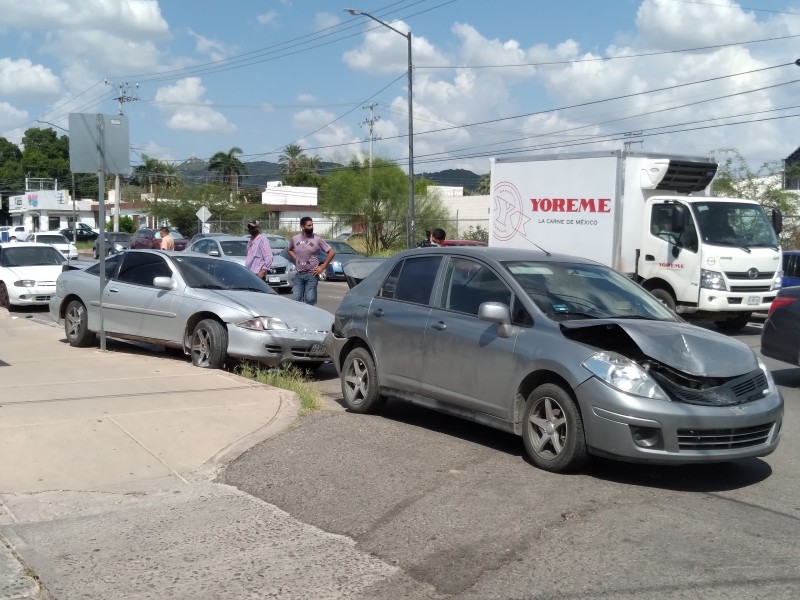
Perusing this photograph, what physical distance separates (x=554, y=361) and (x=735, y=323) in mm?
11607

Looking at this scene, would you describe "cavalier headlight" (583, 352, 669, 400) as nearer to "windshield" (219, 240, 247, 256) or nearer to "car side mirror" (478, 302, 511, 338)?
"car side mirror" (478, 302, 511, 338)

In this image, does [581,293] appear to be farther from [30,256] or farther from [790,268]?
[30,256]

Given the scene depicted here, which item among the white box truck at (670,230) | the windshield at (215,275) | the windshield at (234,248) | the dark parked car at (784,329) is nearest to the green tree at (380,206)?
the windshield at (234,248)

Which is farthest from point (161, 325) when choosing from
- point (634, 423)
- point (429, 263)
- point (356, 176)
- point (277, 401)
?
point (356, 176)

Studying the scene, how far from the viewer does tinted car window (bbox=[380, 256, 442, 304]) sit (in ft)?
27.0

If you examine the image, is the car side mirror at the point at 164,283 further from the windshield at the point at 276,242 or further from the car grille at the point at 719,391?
the windshield at the point at 276,242

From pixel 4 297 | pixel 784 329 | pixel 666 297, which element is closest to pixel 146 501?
pixel 784 329

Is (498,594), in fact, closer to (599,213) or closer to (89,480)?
(89,480)

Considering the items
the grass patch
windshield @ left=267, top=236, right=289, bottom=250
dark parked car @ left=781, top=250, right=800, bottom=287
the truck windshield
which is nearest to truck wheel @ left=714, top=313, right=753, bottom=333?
dark parked car @ left=781, top=250, right=800, bottom=287

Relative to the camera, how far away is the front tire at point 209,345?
1088cm

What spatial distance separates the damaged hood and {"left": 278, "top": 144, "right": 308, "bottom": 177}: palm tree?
9189 centimetres

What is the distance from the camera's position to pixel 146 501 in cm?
625

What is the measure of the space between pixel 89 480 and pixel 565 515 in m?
3.31

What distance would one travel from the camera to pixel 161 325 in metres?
11.8
